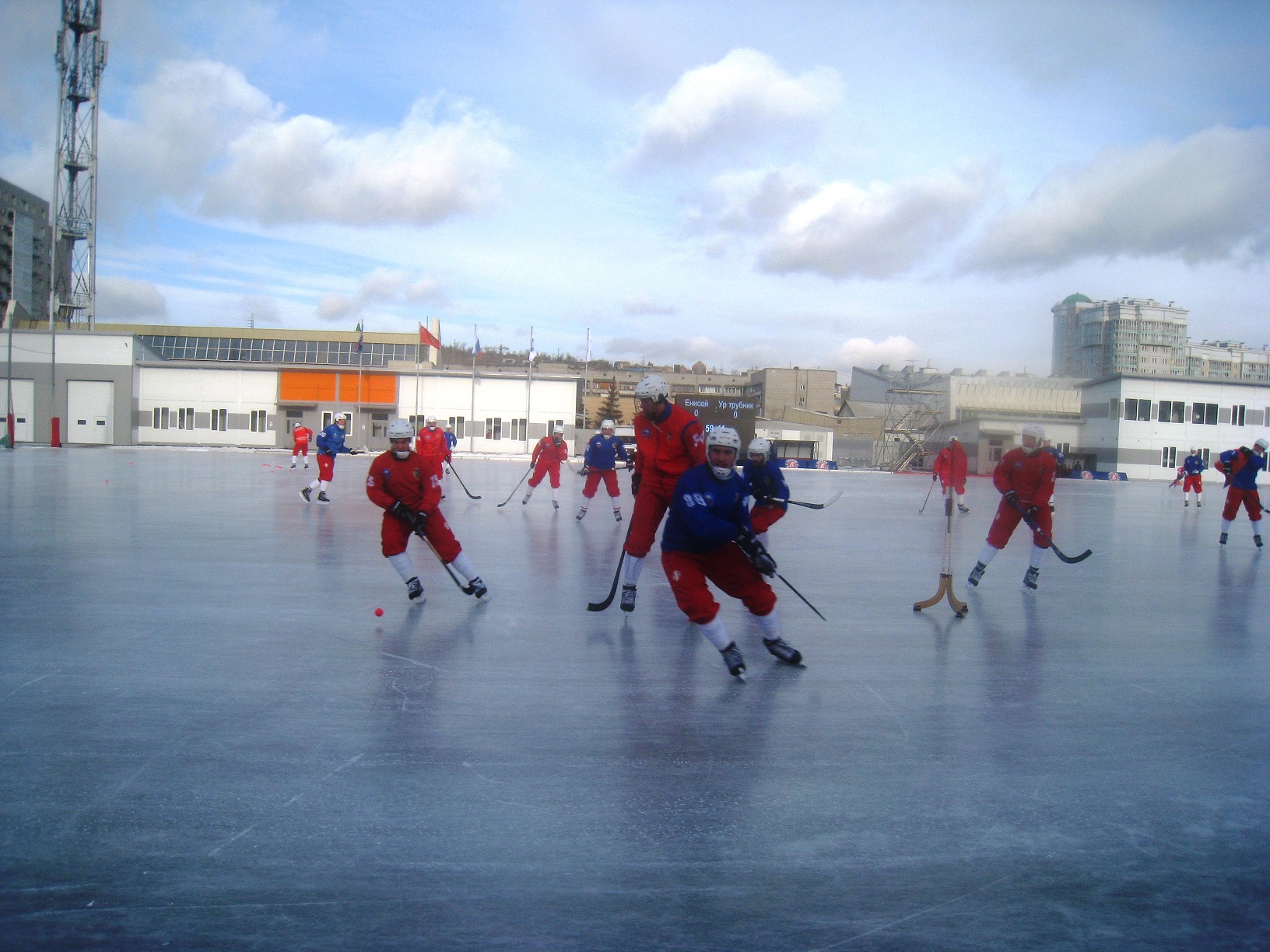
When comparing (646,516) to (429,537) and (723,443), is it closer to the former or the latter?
(429,537)

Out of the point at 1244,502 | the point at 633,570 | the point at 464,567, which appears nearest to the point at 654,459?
the point at 633,570

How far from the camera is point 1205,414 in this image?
58812mm

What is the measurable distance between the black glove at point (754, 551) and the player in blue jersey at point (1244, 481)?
11.5 meters

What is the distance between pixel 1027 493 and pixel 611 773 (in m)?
7.24

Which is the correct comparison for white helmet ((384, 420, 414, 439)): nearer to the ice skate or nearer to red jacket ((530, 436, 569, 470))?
the ice skate

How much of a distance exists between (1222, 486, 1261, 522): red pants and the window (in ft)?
168

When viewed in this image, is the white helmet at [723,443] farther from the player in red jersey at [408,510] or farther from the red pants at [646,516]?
the player in red jersey at [408,510]

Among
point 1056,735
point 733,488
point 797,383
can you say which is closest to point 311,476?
point 733,488

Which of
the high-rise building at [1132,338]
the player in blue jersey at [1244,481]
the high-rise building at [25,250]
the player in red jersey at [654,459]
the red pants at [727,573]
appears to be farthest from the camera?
the high-rise building at [1132,338]

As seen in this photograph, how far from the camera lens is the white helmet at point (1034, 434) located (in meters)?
9.51

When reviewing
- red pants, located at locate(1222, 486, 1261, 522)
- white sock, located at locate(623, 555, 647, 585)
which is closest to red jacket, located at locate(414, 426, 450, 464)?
white sock, located at locate(623, 555, 647, 585)

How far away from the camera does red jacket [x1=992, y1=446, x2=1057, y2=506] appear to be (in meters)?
9.70

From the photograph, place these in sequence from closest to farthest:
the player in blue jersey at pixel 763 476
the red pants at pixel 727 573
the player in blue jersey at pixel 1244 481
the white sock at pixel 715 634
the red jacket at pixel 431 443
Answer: the white sock at pixel 715 634 → the red pants at pixel 727 573 → the player in blue jersey at pixel 763 476 → the player in blue jersey at pixel 1244 481 → the red jacket at pixel 431 443

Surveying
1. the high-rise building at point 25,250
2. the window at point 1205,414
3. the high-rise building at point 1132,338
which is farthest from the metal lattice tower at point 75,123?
the high-rise building at point 1132,338
